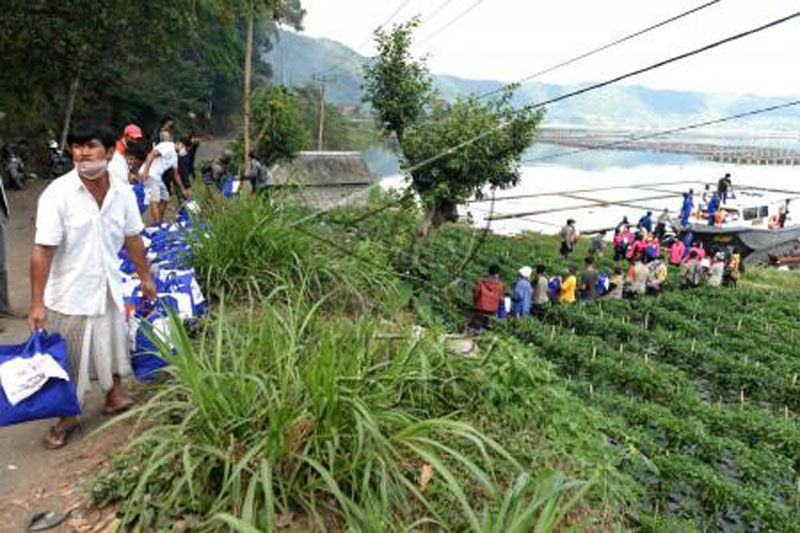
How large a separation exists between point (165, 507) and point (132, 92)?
26923 mm

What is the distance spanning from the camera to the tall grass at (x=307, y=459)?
8.39 feet

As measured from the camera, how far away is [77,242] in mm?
3467

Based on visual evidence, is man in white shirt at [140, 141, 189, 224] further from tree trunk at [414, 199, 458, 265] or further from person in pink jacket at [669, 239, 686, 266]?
person in pink jacket at [669, 239, 686, 266]

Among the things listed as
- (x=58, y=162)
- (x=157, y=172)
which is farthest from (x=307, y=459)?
(x=58, y=162)

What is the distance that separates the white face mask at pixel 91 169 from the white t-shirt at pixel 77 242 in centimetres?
5

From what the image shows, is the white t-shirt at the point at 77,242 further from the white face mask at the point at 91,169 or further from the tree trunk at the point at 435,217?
the tree trunk at the point at 435,217

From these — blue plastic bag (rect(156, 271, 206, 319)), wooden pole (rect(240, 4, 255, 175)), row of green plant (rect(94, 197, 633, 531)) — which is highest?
wooden pole (rect(240, 4, 255, 175))

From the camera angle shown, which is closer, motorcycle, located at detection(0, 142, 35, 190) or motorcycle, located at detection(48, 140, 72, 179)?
motorcycle, located at detection(0, 142, 35, 190)

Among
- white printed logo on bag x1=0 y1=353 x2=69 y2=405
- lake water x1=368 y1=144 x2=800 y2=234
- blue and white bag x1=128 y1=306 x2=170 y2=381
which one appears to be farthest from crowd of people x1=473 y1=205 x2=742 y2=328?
white printed logo on bag x1=0 y1=353 x2=69 y2=405

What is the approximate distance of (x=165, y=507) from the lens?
8.53 feet

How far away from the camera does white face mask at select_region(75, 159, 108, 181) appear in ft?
11.2

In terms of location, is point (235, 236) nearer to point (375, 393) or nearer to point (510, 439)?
point (375, 393)

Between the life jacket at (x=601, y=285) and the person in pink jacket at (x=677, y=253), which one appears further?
the person in pink jacket at (x=677, y=253)

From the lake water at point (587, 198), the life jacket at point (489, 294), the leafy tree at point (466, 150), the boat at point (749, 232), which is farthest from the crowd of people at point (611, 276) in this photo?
the lake water at point (587, 198)
